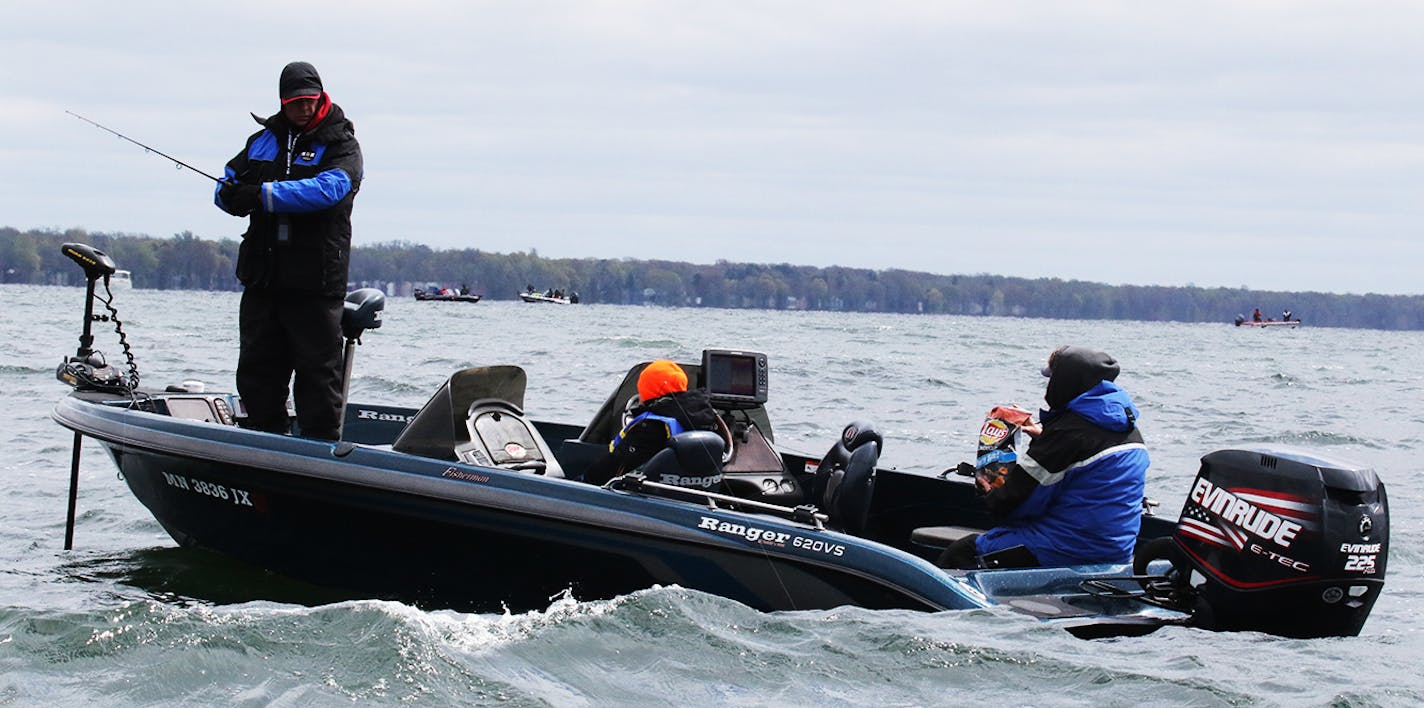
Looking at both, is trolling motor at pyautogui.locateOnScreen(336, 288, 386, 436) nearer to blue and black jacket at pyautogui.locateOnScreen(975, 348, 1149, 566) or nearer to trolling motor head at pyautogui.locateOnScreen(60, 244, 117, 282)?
trolling motor head at pyautogui.locateOnScreen(60, 244, 117, 282)

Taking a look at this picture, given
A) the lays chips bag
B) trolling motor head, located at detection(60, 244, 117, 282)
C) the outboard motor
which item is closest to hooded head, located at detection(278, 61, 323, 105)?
trolling motor head, located at detection(60, 244, 117, 282)

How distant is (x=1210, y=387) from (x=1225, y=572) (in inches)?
1015

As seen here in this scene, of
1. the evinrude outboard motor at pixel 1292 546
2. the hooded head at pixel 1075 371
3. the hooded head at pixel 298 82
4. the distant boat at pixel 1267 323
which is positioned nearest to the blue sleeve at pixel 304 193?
the hooded head at pixel 298 82

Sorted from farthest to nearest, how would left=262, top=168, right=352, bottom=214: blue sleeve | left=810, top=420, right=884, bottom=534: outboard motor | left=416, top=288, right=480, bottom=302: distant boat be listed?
left=416, top=288, right=480, bottom=302: distant boat
left=810, top=420, right=884, bottom=534: outboard motor
left=262, top=168, right=352, bottom=214: blue sleeve

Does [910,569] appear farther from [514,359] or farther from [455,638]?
[514,359]

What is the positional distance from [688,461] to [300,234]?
6.71 ft

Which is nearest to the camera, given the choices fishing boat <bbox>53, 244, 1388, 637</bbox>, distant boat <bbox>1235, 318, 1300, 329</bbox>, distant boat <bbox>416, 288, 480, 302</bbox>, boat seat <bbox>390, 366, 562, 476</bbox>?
A: fishing boat <bbox>53, 244, 1388, 637</bbox>

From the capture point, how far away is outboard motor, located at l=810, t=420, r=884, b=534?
7297mm

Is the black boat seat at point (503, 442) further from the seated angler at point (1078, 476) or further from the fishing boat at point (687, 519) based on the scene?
the seated angler at point (1078, 476)

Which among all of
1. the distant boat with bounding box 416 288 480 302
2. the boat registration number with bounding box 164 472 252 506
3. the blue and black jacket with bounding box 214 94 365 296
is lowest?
the distant boat with bounding box 416 288 480 302

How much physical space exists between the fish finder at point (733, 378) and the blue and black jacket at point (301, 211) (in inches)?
73.8

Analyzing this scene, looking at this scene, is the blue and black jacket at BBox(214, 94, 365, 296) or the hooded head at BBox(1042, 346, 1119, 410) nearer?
the hooded head at BBox(1042, 346, 1119, 410)

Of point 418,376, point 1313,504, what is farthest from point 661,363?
point 418,376

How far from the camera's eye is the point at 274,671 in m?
5.74
